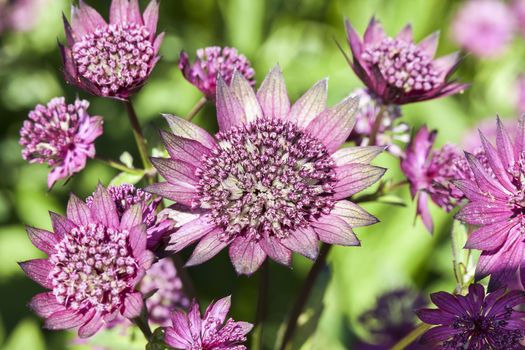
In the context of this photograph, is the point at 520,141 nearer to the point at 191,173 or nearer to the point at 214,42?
the point at 191,173

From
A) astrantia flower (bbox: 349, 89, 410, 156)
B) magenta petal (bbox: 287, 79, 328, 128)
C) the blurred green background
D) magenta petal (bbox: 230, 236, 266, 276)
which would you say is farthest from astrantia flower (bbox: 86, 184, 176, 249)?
the blurred green background

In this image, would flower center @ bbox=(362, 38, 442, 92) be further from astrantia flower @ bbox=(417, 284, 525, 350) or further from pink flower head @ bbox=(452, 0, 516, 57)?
pink flower head @ bbox=(452, 0, 516, 57)

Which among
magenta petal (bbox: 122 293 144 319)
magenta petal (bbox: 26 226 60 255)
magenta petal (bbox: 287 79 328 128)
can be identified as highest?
magenta petal (bbox: 287 79 328 128)

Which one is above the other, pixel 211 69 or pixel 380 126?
pixel 211 69

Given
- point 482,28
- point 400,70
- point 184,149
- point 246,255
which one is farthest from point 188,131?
point 482,28

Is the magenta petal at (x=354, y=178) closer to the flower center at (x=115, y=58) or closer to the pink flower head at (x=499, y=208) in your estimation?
the pink flower head at (x=499, y=208)

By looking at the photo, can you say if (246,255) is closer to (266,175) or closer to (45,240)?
(266,175)

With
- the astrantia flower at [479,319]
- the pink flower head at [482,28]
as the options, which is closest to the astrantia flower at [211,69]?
the astrantia flower at [479,319]
